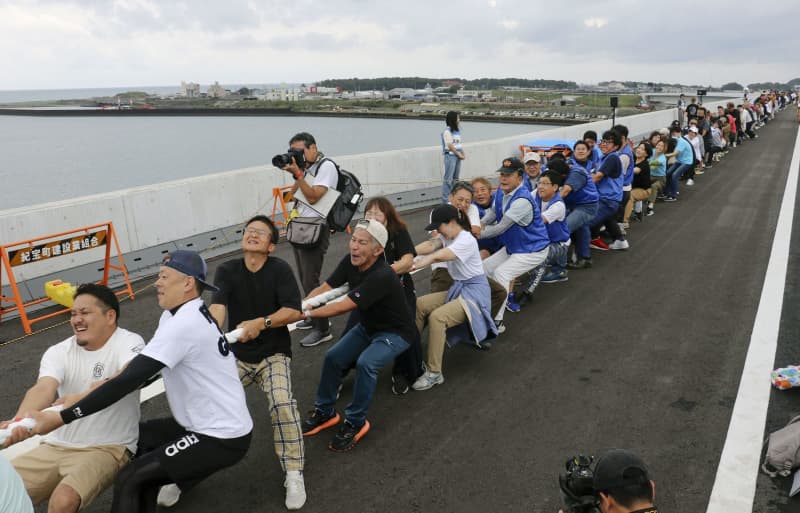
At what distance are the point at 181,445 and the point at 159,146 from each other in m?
72.1

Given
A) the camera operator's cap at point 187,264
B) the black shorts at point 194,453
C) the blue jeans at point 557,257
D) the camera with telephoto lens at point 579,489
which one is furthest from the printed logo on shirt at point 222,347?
the blue jeans at point 557,257

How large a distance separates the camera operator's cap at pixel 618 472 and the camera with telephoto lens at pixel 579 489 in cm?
19

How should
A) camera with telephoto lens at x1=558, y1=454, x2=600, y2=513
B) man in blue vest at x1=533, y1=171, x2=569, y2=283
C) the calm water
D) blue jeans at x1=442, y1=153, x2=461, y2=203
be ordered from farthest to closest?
the calm water → blue jeans at x1=442, y1=153, x2=461, y2=203 → man in blue vest at x1=533, y1=171, x2=569, y2=283 → camera with telephoto lens at x1=558, y1=454, x2=600, y2=513

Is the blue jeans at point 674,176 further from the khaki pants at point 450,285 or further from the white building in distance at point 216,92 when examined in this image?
the white building in distance at point 216,92

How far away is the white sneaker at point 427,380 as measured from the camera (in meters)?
5.32

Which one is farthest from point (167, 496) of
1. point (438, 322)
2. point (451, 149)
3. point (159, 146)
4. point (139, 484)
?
point (159, 146)

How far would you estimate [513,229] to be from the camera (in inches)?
282

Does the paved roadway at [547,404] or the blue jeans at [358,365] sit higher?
the blue jeans at [358,365]

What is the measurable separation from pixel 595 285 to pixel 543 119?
3399 inches

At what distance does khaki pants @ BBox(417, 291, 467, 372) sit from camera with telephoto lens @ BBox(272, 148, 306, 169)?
6.70 ft

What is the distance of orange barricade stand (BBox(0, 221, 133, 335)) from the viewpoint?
674cm

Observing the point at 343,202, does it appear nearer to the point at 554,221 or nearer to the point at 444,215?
the point at 444,215

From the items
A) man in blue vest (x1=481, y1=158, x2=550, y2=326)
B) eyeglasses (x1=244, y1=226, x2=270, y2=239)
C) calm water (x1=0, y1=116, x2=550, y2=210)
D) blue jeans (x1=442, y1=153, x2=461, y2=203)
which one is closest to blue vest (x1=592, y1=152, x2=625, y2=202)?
man in blue vest (x1=481, y1=158, x2=550, y2=326)

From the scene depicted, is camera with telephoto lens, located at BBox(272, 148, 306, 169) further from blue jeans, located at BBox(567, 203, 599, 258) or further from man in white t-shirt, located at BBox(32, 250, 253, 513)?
blue jeans, located at BBox(567, 203, 599, 258)
